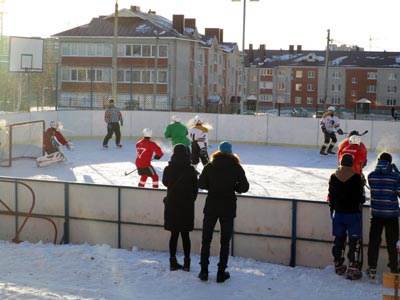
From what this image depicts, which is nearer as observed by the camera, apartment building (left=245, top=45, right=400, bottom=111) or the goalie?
the goalie

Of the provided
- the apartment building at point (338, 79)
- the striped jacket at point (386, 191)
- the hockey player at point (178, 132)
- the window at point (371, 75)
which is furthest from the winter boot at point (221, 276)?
the window at point (371, 75)

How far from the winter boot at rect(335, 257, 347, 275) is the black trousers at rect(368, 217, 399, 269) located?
0.31 m

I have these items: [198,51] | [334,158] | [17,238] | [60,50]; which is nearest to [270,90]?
[198,51]

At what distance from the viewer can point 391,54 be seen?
81.1 meters

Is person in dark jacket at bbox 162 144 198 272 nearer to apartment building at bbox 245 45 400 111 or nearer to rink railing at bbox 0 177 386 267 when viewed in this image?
rink railing at bbox 0 177 386 267

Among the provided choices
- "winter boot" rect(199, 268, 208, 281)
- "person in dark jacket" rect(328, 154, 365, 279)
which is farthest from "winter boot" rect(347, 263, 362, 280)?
"winter boot" rect(199, 268, 208, 281)

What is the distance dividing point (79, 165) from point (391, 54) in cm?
6814

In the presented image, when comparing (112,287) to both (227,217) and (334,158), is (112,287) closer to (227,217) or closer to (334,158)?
(227,217)

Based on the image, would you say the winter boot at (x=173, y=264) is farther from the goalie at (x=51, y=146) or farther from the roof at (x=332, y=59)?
the roof at (x=332, y=59)

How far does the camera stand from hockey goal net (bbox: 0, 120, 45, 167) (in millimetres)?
18816

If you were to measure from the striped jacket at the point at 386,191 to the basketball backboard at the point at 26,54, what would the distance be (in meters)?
20.7

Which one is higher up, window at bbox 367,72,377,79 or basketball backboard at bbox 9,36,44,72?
window at bbox 367,72,377,79

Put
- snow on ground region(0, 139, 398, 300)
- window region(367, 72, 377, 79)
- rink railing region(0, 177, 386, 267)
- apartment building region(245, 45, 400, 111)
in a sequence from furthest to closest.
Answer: window region(367, 72, 377, 79) < apartment building region(245, 45, 400, 111) < rink railing region(0, 177, 386, 267) < snow on ground region(0, 139, 398, 300)

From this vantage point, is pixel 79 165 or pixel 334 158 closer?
pixel 79 165
